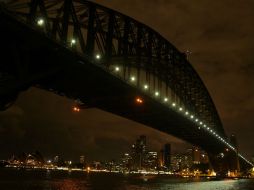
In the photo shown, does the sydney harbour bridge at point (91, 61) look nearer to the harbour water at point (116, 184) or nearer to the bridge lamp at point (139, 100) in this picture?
the bridge lamp at point (139, 100)

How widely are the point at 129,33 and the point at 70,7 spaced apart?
1664 cm

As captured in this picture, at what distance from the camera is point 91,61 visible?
3531 cm

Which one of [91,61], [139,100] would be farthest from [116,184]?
[91,61]

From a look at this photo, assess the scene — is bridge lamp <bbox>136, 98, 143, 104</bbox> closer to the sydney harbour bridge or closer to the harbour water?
the sydney harbour bridge

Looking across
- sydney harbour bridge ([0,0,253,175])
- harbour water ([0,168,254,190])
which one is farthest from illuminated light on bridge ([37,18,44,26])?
harbour water ([0,168,254,190])

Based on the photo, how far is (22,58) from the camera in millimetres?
30625

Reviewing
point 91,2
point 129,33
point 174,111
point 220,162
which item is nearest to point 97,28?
point 91,2

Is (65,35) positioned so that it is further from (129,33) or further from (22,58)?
(129,33)

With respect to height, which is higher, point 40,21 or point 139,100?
point 40,21

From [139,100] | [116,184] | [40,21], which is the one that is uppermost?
[40,21]

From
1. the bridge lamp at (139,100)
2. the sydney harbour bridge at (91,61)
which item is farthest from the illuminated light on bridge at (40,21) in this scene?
the bridge lamp at (139,100)

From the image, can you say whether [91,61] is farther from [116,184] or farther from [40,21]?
[116,184]

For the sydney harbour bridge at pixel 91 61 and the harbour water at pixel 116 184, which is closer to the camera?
the sydney harbour bridge at pixel 91 61

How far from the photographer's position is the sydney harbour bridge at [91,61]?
2895cm
